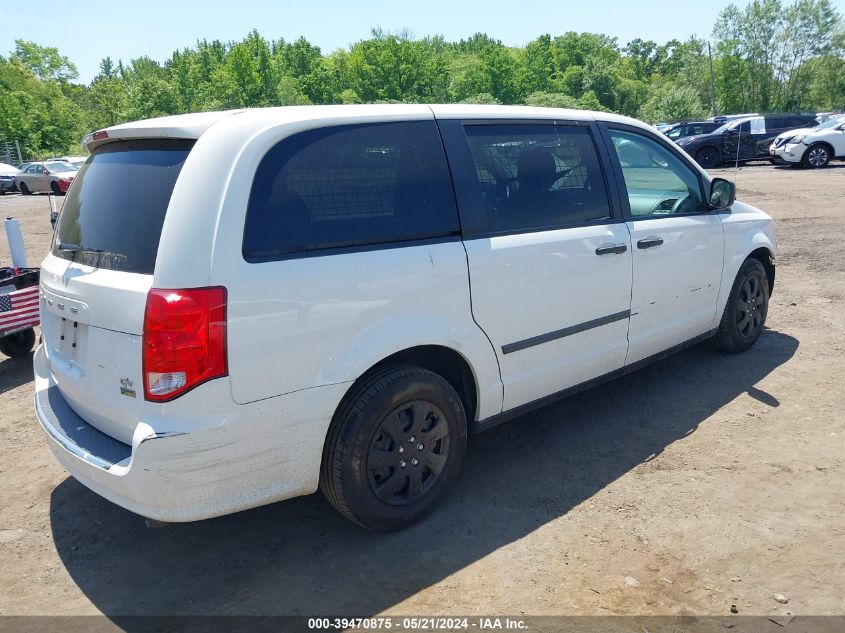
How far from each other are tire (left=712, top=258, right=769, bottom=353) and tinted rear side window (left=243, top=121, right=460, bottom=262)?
2930 millimetres

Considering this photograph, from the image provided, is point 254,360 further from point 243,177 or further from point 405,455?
point 405,455

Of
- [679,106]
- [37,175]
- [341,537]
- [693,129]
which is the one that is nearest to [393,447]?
[341,537]

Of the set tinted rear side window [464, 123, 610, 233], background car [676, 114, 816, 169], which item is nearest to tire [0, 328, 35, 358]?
tinted rear side window [464, 123, 610, 233]

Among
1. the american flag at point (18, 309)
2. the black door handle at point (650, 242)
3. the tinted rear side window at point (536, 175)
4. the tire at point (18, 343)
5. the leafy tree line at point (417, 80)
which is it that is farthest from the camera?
the leafy tree line at point (417, 80)

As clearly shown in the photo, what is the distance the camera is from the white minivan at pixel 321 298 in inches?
101

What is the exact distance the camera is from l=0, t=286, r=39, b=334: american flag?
17.8ft

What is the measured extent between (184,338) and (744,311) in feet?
14.4

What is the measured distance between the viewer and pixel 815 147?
2231 centimetres

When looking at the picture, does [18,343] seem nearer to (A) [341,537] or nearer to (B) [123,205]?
(B) [123,205]

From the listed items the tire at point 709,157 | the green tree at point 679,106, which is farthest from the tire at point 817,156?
the green tree at point 679,106

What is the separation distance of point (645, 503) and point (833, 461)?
121 centimetres

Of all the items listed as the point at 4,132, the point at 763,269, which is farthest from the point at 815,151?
the point at 4,132

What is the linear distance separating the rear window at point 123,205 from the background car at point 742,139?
23669 mm

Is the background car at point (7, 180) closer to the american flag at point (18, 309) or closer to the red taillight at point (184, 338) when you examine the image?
the american flag at point (18, 309)
